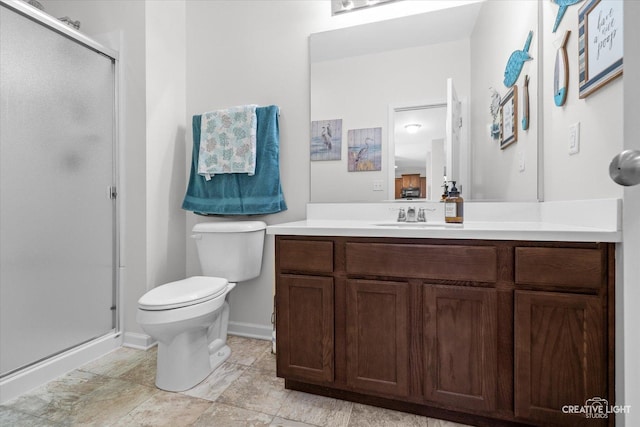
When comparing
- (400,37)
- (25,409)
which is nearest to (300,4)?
(400,37)

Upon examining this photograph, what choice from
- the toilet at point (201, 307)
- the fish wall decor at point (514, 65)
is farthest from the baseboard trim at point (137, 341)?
the fish wall decor at point (514, 65)

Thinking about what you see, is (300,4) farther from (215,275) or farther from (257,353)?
(257,353)

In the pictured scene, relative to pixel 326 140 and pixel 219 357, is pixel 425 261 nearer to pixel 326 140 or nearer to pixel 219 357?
pixel 326 140

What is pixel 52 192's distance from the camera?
1688 millimetres

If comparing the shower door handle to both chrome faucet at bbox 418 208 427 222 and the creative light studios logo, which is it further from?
chrome faucet at bbox 418 208 427 222

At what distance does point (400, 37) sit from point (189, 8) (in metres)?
1.56

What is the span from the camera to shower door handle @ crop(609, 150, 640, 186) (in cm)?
42

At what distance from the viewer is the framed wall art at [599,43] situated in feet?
3.25

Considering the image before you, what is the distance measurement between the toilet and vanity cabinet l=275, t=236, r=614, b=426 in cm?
43

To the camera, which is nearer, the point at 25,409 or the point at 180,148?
the point at 25,409

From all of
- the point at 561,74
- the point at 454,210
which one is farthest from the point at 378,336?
the point at 561,74

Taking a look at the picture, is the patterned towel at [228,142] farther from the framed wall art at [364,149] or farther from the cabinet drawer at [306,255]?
the cabinet drawer at [306,255]

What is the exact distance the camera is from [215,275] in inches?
76.5

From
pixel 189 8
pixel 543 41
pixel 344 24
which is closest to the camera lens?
pixel 543 41
